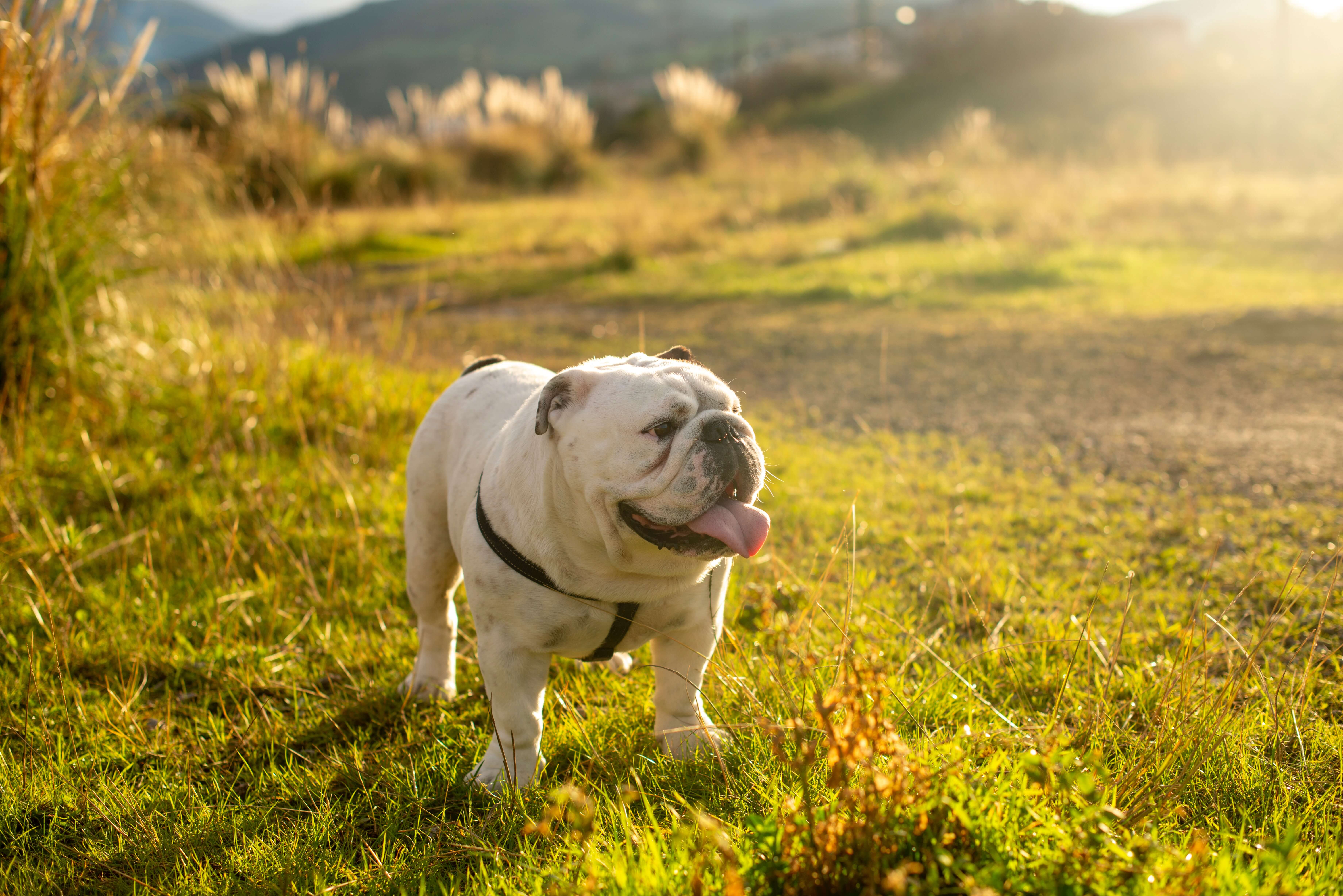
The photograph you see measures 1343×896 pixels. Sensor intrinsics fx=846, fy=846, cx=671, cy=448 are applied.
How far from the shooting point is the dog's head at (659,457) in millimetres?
2109

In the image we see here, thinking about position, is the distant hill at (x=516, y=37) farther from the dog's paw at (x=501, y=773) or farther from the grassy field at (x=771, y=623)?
the dog's paw at (x=501, y=773)

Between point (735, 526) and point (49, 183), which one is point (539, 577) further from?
point (49, 183)

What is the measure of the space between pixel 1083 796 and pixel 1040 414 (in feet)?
14.5

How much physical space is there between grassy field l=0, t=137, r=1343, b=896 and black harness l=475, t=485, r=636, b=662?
0.35 metres

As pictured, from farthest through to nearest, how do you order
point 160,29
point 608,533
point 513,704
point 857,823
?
point 160,29
point 513,704
point 608,533
point 857,823

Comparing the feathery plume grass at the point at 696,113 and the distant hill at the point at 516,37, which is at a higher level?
the distant hill at the point at 516,37

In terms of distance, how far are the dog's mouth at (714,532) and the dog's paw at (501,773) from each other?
77 cm

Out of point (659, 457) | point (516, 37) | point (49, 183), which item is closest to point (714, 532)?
point (659, 457)

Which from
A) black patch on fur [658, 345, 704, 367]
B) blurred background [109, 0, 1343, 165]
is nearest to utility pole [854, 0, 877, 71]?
blurred background [109, 0, 1343, 165]

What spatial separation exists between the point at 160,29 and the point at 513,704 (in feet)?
16.1

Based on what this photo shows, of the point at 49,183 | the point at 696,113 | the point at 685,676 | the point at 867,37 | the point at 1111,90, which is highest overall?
the point at 867,37

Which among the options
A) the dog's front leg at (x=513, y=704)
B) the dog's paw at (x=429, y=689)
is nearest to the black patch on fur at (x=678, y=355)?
the dog's front leg at (x=513, y=704)

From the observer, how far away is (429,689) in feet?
9.74

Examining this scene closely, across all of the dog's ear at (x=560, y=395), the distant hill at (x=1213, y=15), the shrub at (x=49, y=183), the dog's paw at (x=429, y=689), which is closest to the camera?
the dog's ear at (x=560, y=395)
